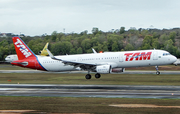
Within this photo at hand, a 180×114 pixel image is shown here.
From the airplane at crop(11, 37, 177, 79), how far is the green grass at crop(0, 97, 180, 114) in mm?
14964

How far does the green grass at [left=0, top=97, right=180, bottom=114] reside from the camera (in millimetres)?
19109

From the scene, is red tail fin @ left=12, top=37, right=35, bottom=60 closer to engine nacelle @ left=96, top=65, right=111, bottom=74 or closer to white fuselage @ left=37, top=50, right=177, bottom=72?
white fuselage @ left=37, top=50, right=177, bottom=72

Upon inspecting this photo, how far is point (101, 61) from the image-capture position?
40125 mm

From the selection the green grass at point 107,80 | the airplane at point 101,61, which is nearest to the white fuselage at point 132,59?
the airplane at point 101,61

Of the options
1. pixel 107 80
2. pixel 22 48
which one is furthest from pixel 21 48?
pixel 107 80

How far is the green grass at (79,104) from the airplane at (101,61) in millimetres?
14964

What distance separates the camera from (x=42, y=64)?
4312cm

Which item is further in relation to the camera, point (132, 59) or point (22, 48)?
point (22, 48)

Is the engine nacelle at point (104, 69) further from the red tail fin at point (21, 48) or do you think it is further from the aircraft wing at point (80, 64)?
the red tail fin at point (21, 48)

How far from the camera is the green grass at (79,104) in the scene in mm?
19109

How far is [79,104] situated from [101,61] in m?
19.2

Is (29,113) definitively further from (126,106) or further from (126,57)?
(126,57)

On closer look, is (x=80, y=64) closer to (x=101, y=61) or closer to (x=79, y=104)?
(x=101, y=61)

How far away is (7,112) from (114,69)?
23365 millimetres
